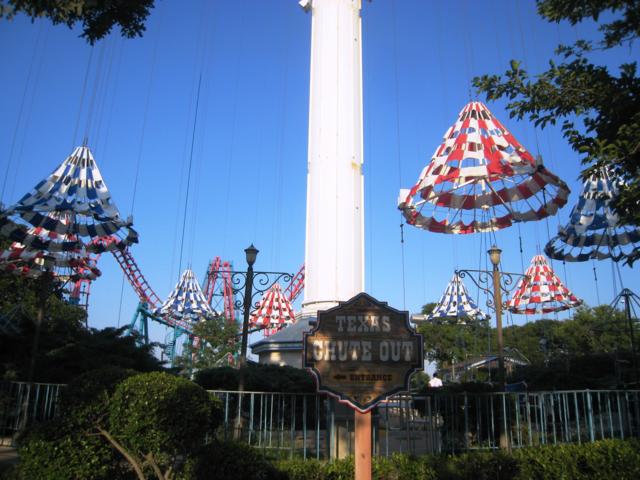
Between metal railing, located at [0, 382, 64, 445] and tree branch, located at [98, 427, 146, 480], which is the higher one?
metal railing, located at [0, 382, 64, 445]

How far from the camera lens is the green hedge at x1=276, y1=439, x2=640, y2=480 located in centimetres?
826

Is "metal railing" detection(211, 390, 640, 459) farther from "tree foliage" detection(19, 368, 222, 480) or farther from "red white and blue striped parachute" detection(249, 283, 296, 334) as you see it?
"red white and blue striped parachute" detection(249, 283, 296, 334)

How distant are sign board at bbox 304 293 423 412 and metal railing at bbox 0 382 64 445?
7.87 meters

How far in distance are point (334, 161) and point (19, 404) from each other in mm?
10740

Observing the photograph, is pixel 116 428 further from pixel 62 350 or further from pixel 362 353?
pixel 62 350

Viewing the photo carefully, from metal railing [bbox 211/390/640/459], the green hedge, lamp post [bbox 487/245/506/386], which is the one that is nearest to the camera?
the green hedge

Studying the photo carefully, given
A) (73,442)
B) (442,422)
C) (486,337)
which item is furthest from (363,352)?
(486,337)

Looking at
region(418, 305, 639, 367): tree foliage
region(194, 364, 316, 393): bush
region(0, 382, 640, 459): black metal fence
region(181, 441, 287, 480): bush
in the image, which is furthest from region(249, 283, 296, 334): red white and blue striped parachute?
region(181, 441, 287, 480): bush

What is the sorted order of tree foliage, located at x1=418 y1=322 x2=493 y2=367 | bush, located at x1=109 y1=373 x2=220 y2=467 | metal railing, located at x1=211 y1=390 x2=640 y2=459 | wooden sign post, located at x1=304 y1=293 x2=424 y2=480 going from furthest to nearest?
tree foliage, located at x1=418 y1=322 x2=493 y2=367 < metal railing, located at x1=211 y1=390 x2=640 y2=459 < bush, located at x1=109 y1=373 x2=220 y2=467 < wooden sign post, located at x1=304 y1=293 x2=424 y2=480

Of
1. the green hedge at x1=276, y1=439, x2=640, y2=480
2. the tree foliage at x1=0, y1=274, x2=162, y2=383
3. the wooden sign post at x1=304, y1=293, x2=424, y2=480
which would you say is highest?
the tree foliage at x1=0, y1=274, x2=162, y2=383

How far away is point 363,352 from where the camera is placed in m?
6.29

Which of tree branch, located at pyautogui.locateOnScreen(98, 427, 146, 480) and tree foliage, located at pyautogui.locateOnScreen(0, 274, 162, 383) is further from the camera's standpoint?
tree foliage, located at pyautogui.locateOnScreen(0, 274, 162, 383)

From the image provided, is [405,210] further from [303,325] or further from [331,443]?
[331,443]

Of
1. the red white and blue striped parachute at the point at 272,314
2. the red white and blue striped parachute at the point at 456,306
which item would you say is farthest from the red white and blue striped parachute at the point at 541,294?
the red white and blue striped parachute at the point at 272,314
